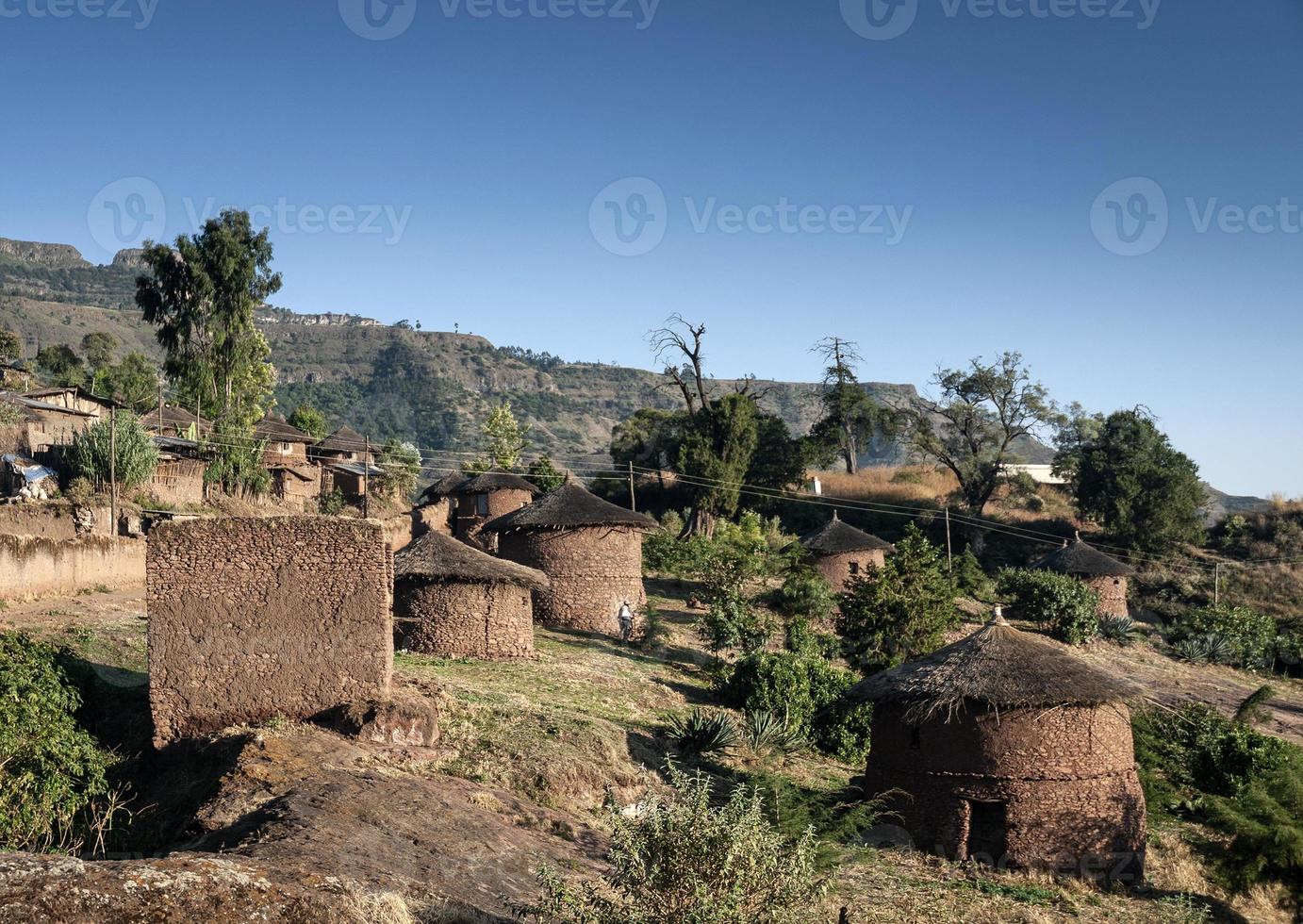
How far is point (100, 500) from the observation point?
34.1 m

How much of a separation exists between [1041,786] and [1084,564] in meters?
26.7

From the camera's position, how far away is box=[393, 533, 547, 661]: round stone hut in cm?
2403

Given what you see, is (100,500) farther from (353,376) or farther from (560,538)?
(353,376)

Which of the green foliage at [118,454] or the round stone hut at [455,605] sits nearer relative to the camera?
the round stone hut at [455,605]

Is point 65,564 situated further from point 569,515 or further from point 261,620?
point 261,620

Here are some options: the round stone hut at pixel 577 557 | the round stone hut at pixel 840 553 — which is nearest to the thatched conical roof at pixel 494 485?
the round stone hut at pixel 840 553

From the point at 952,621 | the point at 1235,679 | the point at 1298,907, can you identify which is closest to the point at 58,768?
the point at 1298,907

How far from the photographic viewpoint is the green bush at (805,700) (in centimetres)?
2347

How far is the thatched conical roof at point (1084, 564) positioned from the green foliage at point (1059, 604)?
133cm

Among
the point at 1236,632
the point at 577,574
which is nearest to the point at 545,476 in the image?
the point at 577,574

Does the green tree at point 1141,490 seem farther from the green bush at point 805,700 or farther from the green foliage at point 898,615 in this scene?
the green bush at point 805,700

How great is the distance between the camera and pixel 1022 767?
16797 millimetres

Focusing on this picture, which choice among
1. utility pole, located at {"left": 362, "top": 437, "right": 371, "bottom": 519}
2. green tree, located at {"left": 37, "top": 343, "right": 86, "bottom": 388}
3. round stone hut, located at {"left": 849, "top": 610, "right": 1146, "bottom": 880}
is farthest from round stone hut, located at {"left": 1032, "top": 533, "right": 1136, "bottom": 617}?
green tree, located at {"left": 37, "top": 343, "right": 86, "bottom": 388}

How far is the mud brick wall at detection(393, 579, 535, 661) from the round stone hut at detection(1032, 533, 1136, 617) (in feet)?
80.5
